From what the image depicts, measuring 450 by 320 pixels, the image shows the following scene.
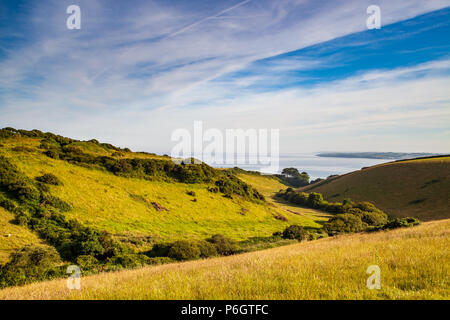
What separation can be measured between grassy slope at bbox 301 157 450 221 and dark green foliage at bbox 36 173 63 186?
71.2 metres

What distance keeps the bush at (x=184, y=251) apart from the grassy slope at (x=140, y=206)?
6195mm

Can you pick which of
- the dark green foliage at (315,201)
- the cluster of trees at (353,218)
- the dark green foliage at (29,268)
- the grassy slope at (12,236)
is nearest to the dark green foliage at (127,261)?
the dark green foliage at (29,268)

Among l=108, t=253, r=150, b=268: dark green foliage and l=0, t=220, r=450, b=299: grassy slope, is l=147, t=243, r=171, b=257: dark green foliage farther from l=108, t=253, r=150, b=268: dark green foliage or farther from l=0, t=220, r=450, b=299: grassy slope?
l=0, t=220, r=450, b=299: grassy slope

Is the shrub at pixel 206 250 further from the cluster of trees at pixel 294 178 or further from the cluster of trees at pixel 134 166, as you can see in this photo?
the cluster of trees at pixel 294 178

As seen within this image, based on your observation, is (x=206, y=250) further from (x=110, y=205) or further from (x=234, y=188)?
(x=234, y=188)

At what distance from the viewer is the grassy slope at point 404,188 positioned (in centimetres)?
5756

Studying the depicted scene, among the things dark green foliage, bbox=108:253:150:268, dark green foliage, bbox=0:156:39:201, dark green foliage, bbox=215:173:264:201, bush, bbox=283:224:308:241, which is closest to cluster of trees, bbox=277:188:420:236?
bush, bbox=283:224:308:241

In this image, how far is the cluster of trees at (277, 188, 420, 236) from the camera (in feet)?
79.1

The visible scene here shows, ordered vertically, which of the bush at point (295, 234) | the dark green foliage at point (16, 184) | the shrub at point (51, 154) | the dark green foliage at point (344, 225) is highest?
the shrub at point (51, 154)

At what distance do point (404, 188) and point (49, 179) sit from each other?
3499 inches

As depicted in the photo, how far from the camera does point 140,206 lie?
31.3m

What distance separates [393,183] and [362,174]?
619 inches

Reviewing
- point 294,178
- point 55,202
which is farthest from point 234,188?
point 294,178
